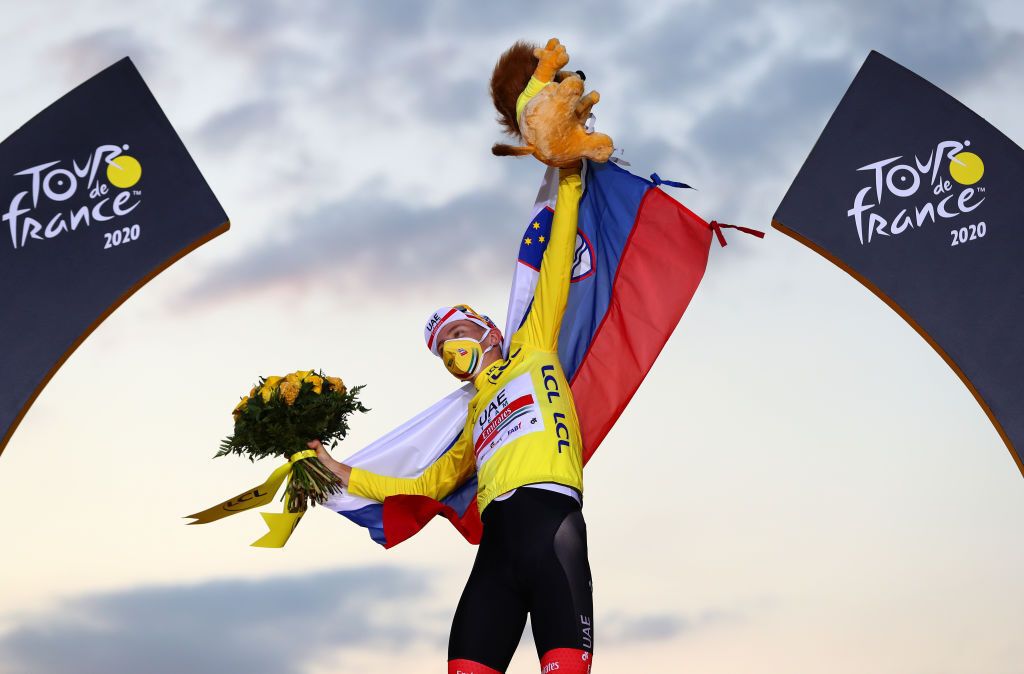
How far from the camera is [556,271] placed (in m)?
6.82

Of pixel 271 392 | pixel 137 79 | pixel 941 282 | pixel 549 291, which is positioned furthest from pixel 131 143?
pixel 941 282

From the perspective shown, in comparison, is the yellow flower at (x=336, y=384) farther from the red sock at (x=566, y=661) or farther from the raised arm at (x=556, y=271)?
the red sock at (x=566, y=661)

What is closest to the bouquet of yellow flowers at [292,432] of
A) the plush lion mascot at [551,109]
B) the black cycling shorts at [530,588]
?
the black cycling shorts at [530,588]

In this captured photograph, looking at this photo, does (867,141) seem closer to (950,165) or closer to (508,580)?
(950,165)

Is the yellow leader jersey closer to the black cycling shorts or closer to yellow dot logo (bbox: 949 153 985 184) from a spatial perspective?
the black cycling shorts

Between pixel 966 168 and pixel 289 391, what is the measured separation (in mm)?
4120

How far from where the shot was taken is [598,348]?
7320 mm

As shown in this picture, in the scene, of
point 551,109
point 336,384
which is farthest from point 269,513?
point 551,109

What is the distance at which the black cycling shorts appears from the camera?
19.6ft

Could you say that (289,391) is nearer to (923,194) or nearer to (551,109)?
(551,109)

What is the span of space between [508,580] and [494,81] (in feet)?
9.49

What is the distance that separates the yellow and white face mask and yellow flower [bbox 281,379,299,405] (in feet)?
2.86

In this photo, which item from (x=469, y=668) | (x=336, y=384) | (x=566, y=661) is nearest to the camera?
(x=566, y=661)

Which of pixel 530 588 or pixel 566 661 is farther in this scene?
pixel 530 588
